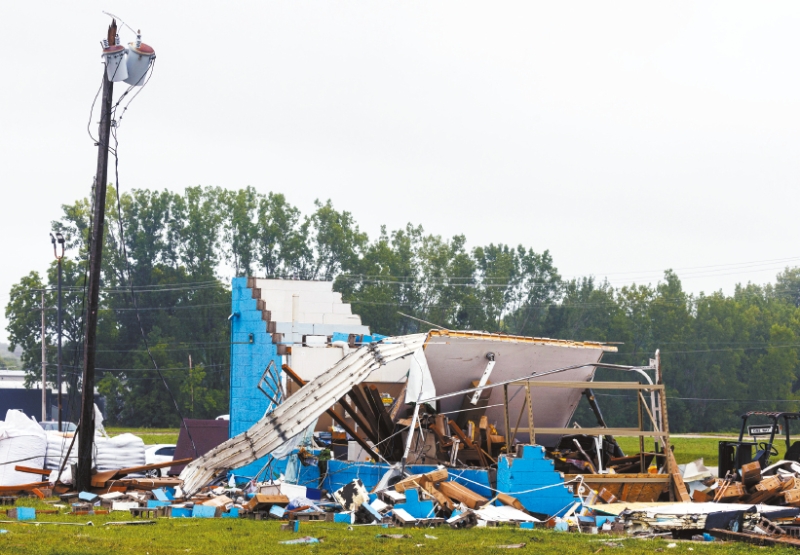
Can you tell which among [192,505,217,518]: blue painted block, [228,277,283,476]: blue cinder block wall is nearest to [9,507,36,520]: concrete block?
[192,505,217,518]: blue painted block

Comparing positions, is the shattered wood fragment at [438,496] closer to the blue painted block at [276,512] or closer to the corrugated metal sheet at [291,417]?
the corrugated metal sheet at [291,417]

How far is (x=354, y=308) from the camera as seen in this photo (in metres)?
74.8

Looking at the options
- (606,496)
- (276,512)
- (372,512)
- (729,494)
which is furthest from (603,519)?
(276,512)

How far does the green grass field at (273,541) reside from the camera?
12.0m

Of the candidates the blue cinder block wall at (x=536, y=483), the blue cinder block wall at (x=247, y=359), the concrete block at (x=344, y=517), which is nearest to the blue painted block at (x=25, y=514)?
the concrete block at (x=344, y=517)

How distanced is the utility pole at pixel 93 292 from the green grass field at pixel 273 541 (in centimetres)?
580

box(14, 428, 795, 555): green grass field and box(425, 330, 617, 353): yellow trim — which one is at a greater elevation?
box(425, 330, 617, 353): yellow trim

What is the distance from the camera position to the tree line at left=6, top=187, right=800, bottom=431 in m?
75.4

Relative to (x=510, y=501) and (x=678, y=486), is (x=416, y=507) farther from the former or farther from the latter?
(x=678, y=486)

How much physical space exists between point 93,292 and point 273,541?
Result: 1001 cm

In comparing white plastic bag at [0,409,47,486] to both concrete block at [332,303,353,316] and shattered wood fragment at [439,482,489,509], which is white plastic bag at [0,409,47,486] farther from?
concrete block at [332,303,353,316]

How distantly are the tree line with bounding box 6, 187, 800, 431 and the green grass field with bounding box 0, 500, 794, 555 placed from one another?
58.7 meters

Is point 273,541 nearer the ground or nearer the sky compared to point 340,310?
nearer the ground

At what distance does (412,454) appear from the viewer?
19.0 meters
